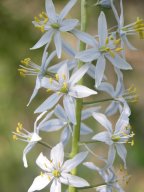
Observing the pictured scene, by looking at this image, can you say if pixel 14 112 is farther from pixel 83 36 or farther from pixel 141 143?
pixel 83 36

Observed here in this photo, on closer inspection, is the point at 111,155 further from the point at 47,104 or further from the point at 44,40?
the point at 44,40

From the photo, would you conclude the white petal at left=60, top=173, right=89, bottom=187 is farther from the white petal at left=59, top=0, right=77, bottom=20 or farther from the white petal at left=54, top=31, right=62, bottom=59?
the white petal at left=59, top=0, right=77, bottom=20

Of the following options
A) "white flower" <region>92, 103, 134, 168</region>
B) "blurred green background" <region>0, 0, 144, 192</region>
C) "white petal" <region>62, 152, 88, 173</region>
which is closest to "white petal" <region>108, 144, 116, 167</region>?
"white flower" <region>92, 103, 134, 168</region>

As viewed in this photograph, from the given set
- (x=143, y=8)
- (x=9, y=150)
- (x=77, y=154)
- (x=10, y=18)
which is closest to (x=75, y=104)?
(x=77, y=154)

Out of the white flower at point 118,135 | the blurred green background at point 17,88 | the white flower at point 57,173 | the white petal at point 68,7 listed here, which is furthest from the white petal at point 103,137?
the blurred green background at point 17,88

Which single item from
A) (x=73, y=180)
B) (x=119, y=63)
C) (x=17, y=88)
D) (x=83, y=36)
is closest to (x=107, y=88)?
(x=119, y=63)
